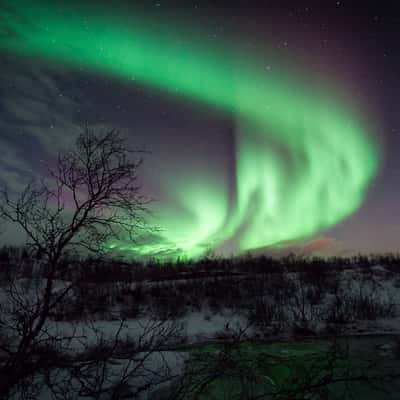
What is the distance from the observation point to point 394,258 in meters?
34.8

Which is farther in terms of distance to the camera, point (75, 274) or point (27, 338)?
point (75, 274)

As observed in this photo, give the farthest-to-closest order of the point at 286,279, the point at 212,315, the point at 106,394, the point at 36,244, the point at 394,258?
the point at 394,258 → the point at 286,279 → the point at 212,315 → the point at 106,394 → the point at 36,244

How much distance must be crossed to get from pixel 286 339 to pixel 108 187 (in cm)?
1099

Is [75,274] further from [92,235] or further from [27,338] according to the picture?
[27,338]

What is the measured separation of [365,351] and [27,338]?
34.7ft

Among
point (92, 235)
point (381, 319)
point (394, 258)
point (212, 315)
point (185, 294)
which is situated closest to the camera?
point (92, 235)

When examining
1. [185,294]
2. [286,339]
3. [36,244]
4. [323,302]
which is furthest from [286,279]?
[36,244]

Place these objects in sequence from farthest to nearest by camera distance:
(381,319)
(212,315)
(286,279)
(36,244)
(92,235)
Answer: (286,279) → (212,315) → (381,319) → (92,235) → (36,244)

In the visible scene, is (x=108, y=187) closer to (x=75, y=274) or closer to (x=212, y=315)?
(x=75, y=274)

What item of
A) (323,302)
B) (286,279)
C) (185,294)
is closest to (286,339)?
(323,302)

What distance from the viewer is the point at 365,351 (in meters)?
10.1

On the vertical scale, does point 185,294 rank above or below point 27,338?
below

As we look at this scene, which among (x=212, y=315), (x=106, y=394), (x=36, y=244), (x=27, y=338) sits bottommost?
(x=212, y=315)

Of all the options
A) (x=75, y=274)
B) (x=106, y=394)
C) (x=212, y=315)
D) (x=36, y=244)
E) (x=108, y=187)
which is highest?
(x=108, y=187)
